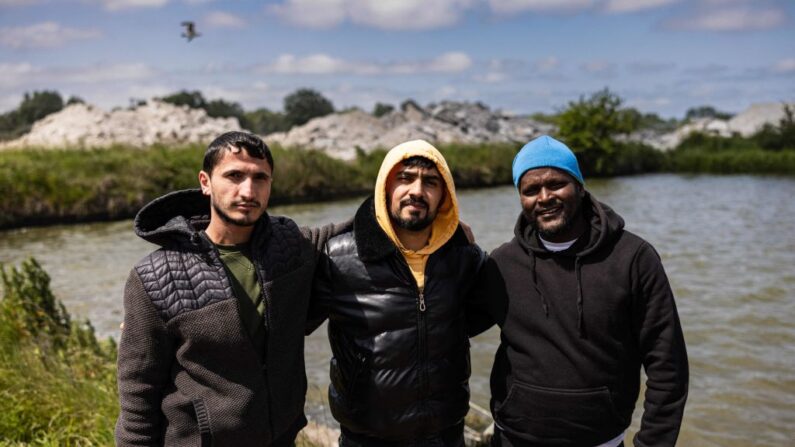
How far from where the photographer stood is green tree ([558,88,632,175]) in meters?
37.2

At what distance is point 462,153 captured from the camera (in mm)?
30891

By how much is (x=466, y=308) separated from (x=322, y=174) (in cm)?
2153

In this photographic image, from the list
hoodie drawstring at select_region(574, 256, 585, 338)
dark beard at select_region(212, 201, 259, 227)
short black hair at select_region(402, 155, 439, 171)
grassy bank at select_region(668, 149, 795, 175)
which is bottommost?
grassy bank at select_region(668, 149, 795, 175)

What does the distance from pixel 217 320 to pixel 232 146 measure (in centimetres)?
66

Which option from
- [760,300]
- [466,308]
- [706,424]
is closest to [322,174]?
[760,300]

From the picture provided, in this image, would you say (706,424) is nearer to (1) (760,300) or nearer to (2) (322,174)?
(1) (760,300)

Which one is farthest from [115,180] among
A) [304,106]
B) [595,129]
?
[304,106]

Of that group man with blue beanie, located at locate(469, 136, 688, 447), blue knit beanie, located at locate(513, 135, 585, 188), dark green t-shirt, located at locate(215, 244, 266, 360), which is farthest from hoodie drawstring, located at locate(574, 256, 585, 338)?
dark green t-shirt, located at locate(215, 244, 266, 360)

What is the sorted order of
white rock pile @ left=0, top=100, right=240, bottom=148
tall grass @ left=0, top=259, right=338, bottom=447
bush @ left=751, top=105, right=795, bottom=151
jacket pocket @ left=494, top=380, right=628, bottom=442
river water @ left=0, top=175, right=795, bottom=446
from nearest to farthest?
jacket pocket @ left=494, top=380, right=628, bottom=442
tall grass @ left=0, top=259, right=338, bottom=447
river water @ left=0, top=175, right=795, bottom=446
white rock pile @ left=0, top=100, right=240, bottom=148
bush @ left=751, top=105, right=795, bottom=151

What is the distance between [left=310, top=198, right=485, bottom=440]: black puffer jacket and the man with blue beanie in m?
0.26

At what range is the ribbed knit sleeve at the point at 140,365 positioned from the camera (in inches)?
88.3

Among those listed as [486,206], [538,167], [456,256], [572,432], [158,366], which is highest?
[538,167]

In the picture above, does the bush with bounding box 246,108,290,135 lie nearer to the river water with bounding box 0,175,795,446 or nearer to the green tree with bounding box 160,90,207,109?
the green tree with bounding box 160,90,207,109

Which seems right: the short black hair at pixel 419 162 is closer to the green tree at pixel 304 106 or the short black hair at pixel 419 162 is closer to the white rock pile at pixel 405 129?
the white rock pile at pixel 405 129
